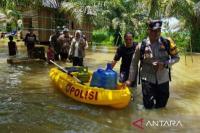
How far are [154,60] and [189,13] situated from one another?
19.7m

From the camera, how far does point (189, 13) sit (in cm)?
2695

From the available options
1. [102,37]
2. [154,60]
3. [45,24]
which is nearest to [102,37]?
[102,37]

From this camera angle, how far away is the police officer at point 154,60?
7.93 m

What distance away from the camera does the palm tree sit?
1017 inches

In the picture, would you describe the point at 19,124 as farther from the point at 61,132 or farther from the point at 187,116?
the point at 187,116

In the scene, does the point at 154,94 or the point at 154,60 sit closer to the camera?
the point at 154,60

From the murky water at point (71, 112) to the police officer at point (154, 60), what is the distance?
834mm

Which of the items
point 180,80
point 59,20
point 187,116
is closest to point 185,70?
point 180,80

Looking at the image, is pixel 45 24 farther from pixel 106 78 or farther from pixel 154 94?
pixel 154 94

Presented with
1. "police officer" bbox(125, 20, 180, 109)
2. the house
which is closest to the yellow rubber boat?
"police officer" bbox(125, 20, 180, 109)

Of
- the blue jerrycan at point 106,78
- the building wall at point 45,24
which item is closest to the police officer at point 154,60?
the blue jerrycan at point 106,78

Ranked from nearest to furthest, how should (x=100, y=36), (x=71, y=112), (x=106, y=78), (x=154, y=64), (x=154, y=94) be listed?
(x=154, y=64)
(x=154, y=94)
(x=71, y=112)
(x=106, y=78)
(x=100, y=36)

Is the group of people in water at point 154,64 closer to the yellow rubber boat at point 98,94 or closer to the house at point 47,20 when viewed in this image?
the yellow rubber boat at point 98,94

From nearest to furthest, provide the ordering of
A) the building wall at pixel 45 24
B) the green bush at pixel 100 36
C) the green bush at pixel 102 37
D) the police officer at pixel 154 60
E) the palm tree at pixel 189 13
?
the police officer at pixel 154 60 < the palm tree at pixel 189 13 < the building wall at pixel 45 24 < the green bush at pixel 102 37 < the green bush at pixel 100 36
